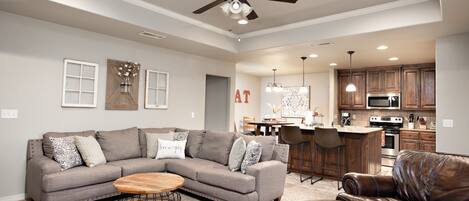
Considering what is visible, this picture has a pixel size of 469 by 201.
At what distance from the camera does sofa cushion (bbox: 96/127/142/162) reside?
399 centimetres

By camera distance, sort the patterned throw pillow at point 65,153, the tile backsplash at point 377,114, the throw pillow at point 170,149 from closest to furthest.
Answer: the patterned throw pillow at point 65,153 → the throw pillow at point 170,149 → the tile backsplash at point 377,114

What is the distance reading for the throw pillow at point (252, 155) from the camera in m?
3.46

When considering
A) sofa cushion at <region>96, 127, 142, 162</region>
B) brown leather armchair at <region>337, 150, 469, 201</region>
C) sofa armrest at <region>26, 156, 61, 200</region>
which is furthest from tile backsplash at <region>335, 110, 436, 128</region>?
sofa armrest at <region>26, 156, 61, 200</region>

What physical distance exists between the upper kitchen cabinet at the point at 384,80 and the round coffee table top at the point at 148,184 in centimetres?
623

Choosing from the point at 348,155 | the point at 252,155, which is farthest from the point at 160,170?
the point at 348,155

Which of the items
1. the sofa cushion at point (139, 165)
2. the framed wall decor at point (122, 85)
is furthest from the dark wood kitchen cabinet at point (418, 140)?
the framed wall decor at point (122, 85)

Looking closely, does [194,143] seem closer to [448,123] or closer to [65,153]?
[65,153]

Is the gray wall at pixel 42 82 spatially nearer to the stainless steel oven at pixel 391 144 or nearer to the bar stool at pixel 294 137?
the bar stool at pixel 294 137

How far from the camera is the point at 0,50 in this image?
3533 mm

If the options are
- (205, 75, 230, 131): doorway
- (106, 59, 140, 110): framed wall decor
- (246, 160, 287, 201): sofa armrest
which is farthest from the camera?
(205, 75, 230, 131): doorway

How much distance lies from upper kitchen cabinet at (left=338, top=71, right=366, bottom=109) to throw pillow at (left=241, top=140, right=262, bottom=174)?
519 cm

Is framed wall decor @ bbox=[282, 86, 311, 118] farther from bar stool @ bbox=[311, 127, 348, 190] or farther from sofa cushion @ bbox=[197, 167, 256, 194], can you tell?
sofa cushion @ bbox=[197, 167, 256, 194]

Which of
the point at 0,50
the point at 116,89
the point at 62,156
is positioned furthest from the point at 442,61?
the point at 0,50

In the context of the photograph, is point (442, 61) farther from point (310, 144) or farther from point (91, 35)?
point (91, 35)
